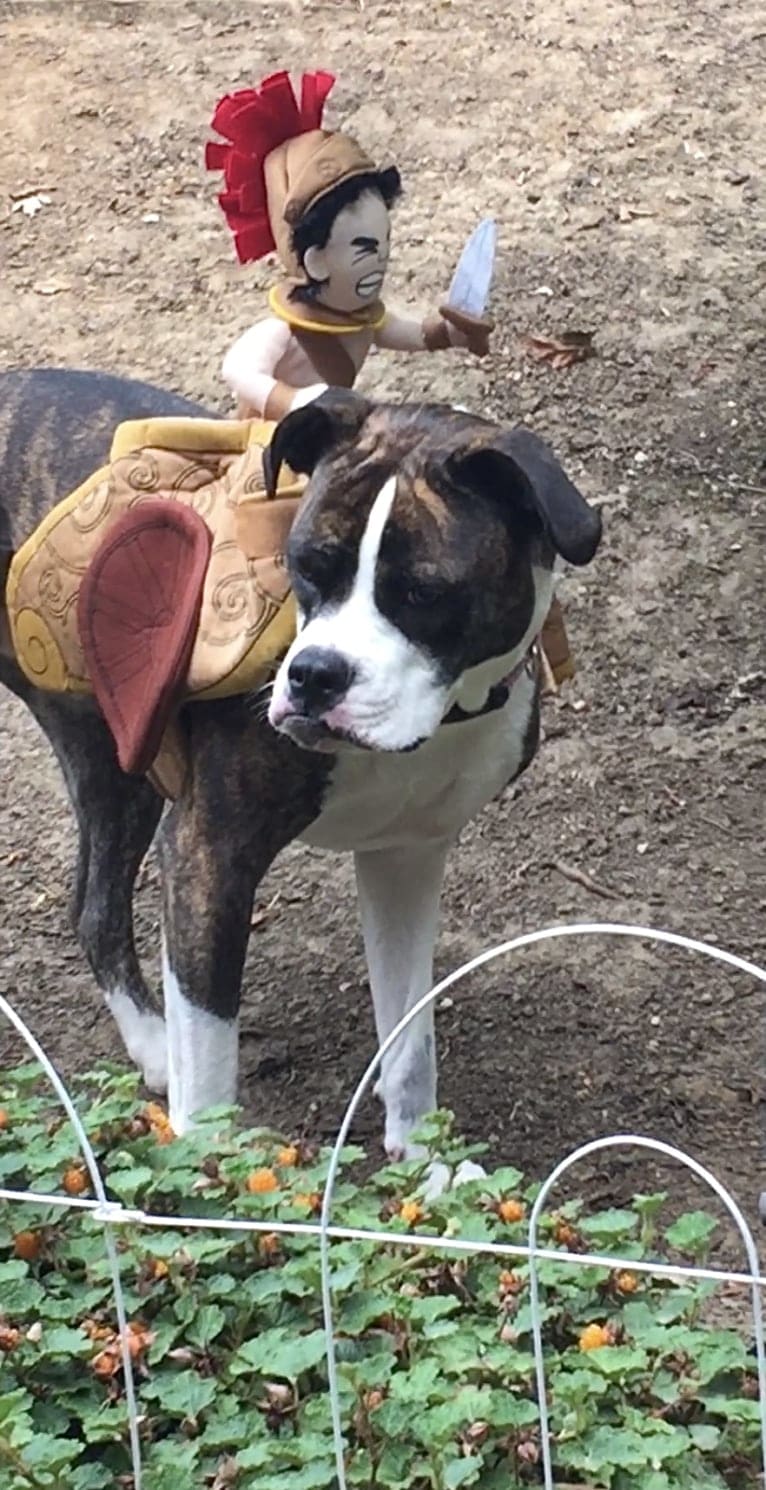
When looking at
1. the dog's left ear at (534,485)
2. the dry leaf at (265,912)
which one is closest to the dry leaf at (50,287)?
the dry leaf at (265,912)

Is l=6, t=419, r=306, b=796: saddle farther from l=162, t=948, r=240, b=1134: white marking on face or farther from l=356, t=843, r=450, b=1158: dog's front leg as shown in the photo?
l=356, t=843, r=450, b=1158: dog's front leg

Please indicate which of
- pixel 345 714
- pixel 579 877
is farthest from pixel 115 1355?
pixel 579 877

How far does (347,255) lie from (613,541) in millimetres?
2335

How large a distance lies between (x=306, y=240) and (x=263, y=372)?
20 centimetres

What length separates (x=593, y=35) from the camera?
24.6 ft

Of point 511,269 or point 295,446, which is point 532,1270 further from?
point 511,269

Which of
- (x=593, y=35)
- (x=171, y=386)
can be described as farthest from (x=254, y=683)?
(x=593, y=35)

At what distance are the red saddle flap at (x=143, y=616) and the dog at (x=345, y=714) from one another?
9 centimetres

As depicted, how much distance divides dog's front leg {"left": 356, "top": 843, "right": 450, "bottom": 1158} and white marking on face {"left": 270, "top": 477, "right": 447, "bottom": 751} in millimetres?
732

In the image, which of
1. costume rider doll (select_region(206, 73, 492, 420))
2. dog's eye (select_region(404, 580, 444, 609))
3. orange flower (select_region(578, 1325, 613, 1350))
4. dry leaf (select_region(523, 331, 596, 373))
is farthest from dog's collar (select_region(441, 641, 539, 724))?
dry leaf (select_region(523, 331, 596, 373))

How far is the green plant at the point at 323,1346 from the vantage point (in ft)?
7.08

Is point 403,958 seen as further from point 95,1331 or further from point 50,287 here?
point 50,287

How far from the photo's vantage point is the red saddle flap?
9.20ft

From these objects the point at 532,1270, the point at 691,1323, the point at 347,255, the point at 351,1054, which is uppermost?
the point at 347,255
